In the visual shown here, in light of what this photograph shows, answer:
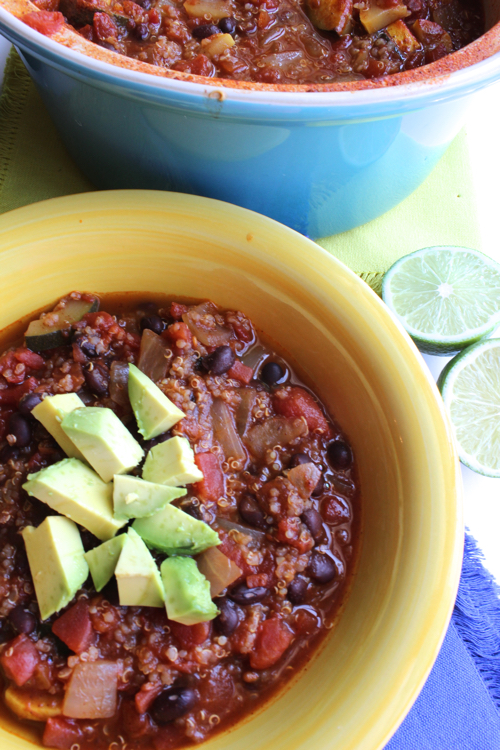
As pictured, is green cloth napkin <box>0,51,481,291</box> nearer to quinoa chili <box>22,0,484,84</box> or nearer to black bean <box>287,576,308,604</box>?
quinoa chili <box>22,0,484,84</box>

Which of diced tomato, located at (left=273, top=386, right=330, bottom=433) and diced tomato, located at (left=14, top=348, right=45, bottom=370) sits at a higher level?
diced tomato, located at (left=14, top=348, right=45, bottom=370)

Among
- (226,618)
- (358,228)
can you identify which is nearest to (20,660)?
(226,618)

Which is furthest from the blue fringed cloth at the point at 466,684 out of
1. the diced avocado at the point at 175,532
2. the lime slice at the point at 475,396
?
the diced avocado at the point at 175,532

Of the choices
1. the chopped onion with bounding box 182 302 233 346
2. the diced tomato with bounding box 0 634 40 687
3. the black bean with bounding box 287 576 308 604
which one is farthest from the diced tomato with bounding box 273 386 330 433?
the diced tomato with bounding box 0 634 40 687

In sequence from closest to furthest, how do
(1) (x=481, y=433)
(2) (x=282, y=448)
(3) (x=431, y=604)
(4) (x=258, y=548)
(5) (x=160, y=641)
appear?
A: (3) (x=431, y=604) < (5) (x=160, y=641) < (4) (x=258, y=548) < (2) (x=282, y=448) < (1) (x=481, y=433)

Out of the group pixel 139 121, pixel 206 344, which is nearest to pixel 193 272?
pixel 206 344

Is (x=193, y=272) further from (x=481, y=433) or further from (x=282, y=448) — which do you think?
(x=481, y=433)
